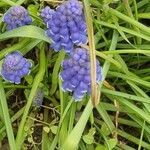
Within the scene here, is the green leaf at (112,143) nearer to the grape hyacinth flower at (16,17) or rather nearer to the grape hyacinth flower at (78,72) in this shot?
the grape hyacinth flower at (78,72)

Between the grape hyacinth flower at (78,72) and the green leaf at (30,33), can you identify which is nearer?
the grape hyacinth flower at (78,72)

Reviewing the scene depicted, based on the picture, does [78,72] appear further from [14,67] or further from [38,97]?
[38,97]

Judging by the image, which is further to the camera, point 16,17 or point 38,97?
point 38,97

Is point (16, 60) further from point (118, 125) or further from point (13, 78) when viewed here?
point (118, 125)

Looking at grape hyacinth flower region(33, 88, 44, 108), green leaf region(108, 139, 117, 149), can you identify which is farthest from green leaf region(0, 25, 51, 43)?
green leaf region(108, 139, 117, 149)

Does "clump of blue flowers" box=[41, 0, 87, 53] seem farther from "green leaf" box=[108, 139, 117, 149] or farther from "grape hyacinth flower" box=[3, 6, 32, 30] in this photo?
"green leaf" box=[108, 139, 117, 149]

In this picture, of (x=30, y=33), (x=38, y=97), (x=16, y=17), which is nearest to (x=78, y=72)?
(x=30, y=33)

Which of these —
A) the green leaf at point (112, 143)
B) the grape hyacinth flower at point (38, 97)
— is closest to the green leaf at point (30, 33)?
the grape hyacinth flower at point (38, 97)

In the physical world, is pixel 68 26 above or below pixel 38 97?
above
